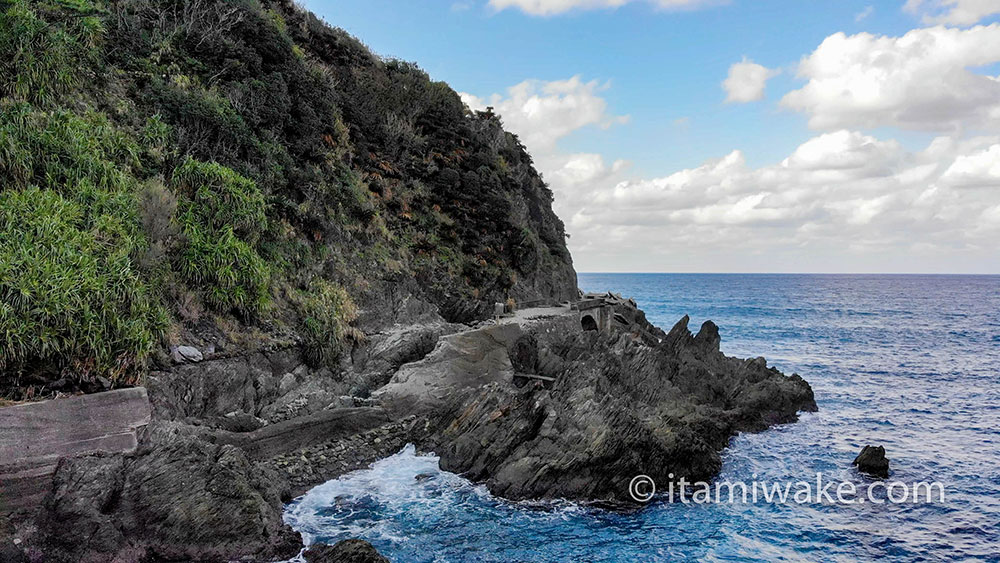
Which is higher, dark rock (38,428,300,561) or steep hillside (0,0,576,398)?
steep hillside (0,0,576,398)

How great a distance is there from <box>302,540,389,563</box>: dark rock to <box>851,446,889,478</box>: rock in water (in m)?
16.8

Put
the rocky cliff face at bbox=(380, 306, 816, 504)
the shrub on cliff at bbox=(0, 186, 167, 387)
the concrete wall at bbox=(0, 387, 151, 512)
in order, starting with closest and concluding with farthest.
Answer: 1. the concrete wall at bbox=(0, 387, 151, 512)
2. the shrub on cliff at bbox=(0, 186, 167, 387)
3. the rocky cliff face at bbox=(380, 306, 816, 504)

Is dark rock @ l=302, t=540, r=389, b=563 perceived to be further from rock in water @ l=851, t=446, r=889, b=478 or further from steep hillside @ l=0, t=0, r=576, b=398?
rock in water @ l=851, t=446, r=889, b=478

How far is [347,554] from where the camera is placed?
36.3 ft

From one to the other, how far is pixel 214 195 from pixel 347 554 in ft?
45.1

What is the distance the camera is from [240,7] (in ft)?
88.9

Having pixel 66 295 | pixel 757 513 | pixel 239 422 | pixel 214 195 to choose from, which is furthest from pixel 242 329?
pixel 757 513

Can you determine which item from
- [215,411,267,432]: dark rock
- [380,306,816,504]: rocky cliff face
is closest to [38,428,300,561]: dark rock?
[215,411,267,432]: dark rock

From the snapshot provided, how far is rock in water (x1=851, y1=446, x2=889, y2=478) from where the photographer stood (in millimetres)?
18312

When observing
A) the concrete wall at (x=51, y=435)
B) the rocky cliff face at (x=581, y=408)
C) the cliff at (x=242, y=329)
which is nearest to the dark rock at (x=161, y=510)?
the cliff at (x=242, y=329)

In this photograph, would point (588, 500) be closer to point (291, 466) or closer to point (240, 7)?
point (291, 466)

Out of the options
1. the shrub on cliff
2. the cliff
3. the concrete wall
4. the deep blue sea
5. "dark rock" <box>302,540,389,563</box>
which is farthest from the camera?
the deep blue sea

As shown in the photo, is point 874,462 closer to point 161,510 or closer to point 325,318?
point 325,318

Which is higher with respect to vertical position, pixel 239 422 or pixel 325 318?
pixel 325 318
